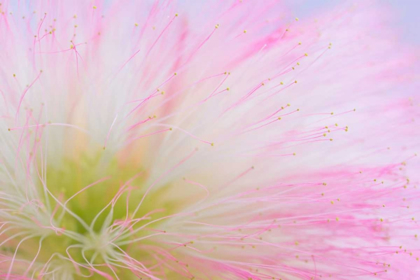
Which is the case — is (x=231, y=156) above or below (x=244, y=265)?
above

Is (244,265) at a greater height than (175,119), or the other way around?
(175,119)

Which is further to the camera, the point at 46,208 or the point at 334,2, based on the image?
the point at 334,2

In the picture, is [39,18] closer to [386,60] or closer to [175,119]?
[175,119]

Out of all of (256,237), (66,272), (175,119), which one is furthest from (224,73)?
(66,272)

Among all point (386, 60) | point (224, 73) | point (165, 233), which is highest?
point (386, 60)

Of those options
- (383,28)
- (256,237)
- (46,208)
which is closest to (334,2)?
(383,28)

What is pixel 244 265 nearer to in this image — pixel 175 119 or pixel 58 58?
pixel 175 119
